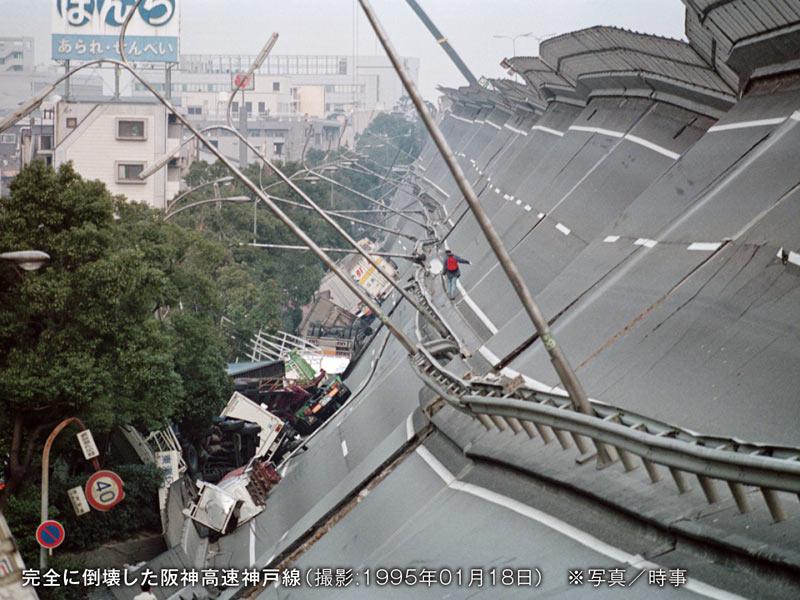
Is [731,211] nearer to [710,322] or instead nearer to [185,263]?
[710,322]

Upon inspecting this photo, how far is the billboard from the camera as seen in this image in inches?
3962

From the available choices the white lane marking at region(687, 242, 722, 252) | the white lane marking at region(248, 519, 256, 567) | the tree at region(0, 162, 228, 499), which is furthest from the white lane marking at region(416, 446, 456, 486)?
the tree at region(0, 162, 228, 499)

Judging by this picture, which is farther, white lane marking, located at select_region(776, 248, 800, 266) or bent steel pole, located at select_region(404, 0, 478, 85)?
bent steel pole, located at select_region(404, 0, 478, 85)

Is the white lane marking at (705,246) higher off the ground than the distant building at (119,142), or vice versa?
the white lane marking at (705,246)

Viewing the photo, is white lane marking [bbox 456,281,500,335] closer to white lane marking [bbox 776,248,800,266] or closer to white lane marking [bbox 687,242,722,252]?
white lane marking [bbox 687,242,722,252]

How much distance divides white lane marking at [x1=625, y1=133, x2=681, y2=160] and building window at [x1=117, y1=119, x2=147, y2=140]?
5870 centimetres

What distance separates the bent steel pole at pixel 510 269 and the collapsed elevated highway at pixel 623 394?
0.18 meters

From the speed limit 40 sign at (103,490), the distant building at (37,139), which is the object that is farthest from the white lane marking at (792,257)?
the distant building at (37,139)

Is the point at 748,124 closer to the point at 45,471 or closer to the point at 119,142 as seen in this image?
the point at 45,471

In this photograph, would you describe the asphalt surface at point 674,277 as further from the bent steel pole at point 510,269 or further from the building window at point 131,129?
the building window at point 131,129

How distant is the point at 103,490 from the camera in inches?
1088

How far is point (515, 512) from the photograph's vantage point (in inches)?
441

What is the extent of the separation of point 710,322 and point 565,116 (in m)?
31.1

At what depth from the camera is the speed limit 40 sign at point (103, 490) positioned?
27.6 m
